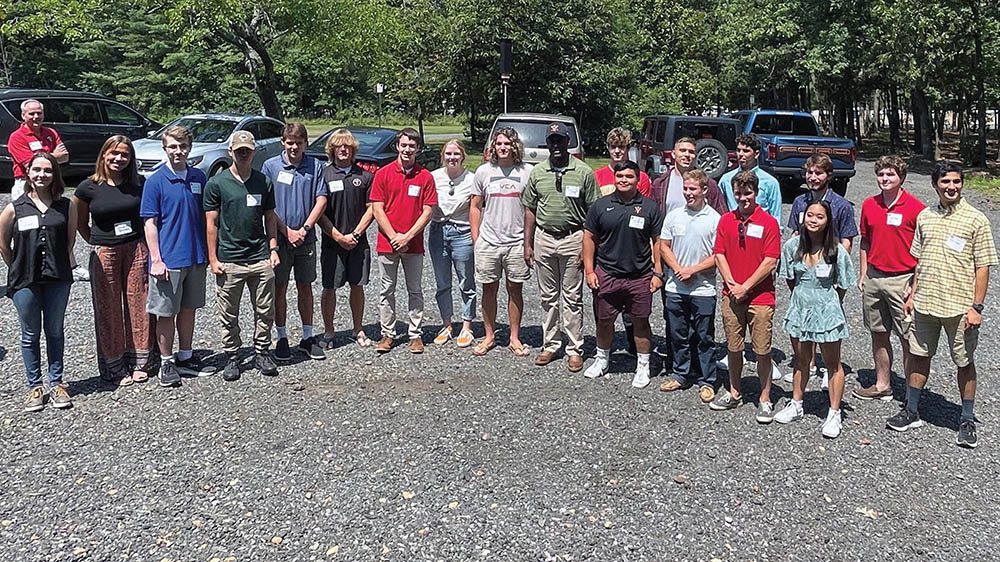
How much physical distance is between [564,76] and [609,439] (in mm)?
24275

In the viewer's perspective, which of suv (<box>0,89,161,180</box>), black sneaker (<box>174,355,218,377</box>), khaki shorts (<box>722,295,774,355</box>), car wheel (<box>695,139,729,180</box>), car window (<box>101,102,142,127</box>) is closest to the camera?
khaki shorts (<box>722,295,774,355</box>)

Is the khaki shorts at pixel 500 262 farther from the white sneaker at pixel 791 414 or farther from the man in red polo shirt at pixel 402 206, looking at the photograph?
the white sneaker at pixel 791 414

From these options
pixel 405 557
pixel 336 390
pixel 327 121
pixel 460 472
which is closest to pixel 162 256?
pixel 336 390

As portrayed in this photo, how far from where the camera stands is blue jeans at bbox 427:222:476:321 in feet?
21.8

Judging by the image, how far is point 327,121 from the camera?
157 ft

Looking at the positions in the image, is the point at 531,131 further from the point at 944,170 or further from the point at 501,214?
the point at 944,170

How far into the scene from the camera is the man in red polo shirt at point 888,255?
5.26 m

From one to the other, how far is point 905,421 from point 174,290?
15.9 feet

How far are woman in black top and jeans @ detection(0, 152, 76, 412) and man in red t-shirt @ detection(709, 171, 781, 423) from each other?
418 centimetres

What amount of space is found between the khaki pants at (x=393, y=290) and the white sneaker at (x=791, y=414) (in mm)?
2834

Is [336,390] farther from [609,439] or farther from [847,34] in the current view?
[847,34]

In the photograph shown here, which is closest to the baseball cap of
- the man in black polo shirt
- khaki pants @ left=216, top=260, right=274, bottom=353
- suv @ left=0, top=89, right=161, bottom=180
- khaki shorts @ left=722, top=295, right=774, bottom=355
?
khaki pants @ left=216, top=260, right=274, bottom=353

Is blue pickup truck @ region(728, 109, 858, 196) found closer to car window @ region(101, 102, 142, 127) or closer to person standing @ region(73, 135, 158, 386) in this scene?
car window @ region(101, 102, 142, 127)

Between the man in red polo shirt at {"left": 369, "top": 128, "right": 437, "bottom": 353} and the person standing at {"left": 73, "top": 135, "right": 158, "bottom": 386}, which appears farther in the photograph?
the man in red polo shirt at {"left": 369, "top": 128, "right": 437, "bottom": 353}
